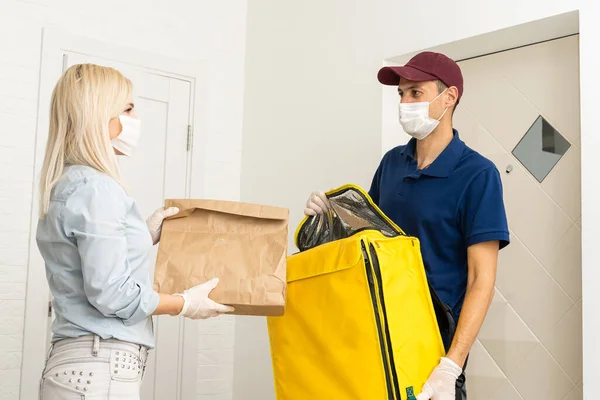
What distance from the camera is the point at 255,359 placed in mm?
3639

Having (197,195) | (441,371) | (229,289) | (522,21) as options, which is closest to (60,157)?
(229,289)

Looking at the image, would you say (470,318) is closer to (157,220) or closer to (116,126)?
(157,220)

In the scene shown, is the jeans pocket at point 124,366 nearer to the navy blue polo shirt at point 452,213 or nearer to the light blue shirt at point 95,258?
the light blue shirt at point 95,258

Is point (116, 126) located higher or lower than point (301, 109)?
lower

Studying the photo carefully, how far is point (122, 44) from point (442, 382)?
7.84 ft

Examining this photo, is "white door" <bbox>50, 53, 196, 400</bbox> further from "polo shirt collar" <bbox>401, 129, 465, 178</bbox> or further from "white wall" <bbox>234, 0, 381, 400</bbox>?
"polo shirt collar" <bbox>401, 129, 465, 178</bbox>

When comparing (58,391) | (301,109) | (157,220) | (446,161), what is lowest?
(58,391)

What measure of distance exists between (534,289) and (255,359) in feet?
5.01

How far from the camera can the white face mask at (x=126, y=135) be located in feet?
5.83

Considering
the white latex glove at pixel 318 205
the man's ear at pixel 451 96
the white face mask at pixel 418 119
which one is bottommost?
the white latex glove at pixel 318 205

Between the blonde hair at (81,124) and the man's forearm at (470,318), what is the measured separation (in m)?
0.96

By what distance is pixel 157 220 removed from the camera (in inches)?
75.9

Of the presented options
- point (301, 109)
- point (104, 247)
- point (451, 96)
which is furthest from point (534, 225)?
point (104, 247)

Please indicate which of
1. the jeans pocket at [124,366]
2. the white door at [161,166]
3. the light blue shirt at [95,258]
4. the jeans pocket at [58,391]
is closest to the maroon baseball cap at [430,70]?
the light blue shirt at [95,258]
